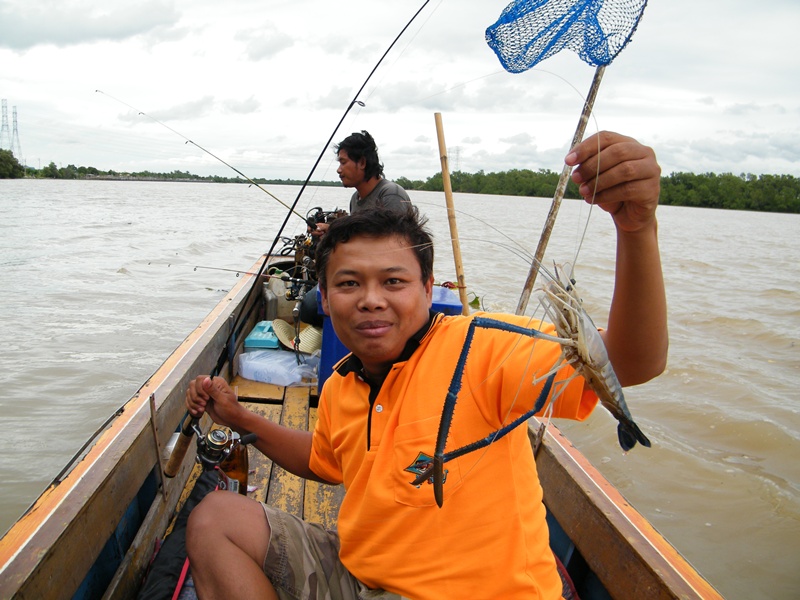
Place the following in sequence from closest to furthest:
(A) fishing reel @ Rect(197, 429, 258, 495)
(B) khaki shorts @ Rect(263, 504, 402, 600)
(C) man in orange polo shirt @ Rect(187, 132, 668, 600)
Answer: (C) man in orange polo shirt @ Rect(187, 132, 668, 600)
(B) khaki shorts @ Rect(263, 504, 402, 600)
(A) fishing reel @ Rect(197, 429, 258, 495)

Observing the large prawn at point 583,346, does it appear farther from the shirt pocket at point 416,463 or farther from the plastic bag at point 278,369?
the plastic bag at point 278,369

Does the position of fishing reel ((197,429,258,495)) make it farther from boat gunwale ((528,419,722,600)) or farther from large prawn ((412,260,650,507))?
boat gunwale ((528,419,722,600))

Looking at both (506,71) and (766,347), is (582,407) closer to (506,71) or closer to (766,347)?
(506,71)

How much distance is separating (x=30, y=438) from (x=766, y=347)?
34.5 ft

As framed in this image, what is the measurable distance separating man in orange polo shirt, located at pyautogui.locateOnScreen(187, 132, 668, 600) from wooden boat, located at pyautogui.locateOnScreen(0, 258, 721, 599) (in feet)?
1.23

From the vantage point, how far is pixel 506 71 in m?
2.69

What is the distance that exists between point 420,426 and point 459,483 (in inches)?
7.2

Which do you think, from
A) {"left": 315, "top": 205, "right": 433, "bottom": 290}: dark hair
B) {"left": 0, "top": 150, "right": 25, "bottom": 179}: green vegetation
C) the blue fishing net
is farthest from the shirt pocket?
{"left": 0, "top": 150, "right": 25, "bottom": 179}: green vegetation

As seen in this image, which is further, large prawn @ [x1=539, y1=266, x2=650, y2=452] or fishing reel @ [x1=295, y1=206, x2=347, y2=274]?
fishing reel @ [x1=295, y1=206, x2=347, y2=274]

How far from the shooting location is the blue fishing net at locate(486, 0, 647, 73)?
2383 millimetres

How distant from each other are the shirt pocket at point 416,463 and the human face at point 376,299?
24 cm

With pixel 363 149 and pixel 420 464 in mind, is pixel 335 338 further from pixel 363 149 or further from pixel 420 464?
pixel 420 464

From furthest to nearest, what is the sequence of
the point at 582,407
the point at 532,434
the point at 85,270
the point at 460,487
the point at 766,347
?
the point at 85,270 < the point at 766,347 < the point at 532,434 < the point at 460,487 < the point at 582,407

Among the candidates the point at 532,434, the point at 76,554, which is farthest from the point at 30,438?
the point at 532,434
